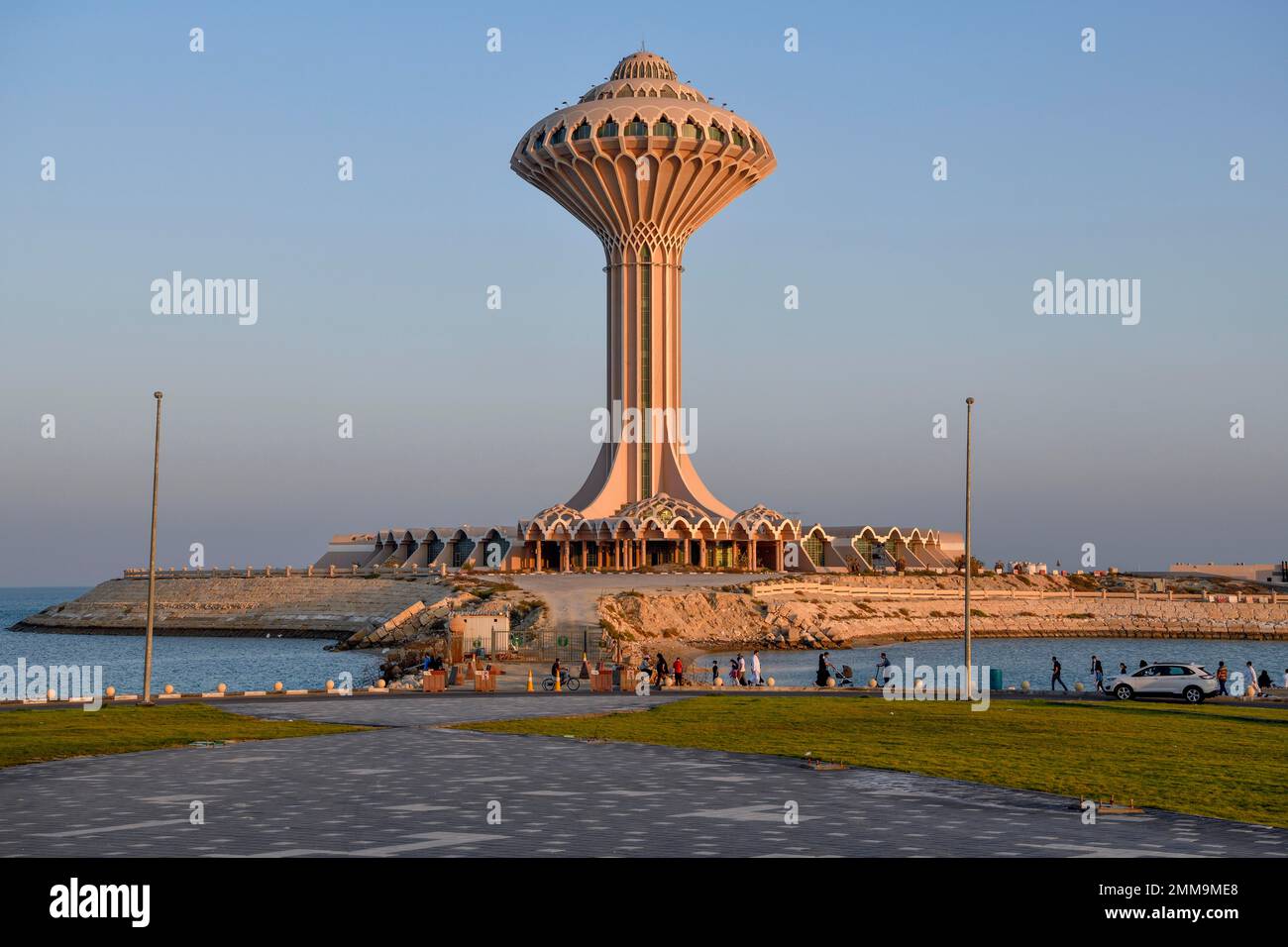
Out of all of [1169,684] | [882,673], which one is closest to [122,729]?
[1169,684]

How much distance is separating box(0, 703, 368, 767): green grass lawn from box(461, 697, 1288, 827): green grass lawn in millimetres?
5581

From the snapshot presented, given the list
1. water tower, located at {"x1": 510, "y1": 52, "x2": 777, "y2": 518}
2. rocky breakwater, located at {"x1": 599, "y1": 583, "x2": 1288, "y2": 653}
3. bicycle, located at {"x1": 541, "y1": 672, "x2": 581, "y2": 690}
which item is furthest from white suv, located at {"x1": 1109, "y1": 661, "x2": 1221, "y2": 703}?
water tower, located at {"x1": 510, "y1": 52, "x2": 777, "y2": 518}

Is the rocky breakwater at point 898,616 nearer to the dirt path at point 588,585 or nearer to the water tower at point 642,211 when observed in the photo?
the dirt path at point 588,585

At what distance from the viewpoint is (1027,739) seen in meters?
30.2

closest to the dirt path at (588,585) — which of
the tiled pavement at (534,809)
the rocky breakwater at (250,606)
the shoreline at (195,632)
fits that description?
the rocky breakwater at (250,606)

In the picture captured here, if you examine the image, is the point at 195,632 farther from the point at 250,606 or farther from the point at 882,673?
the point at 882,673

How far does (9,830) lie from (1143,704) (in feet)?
109

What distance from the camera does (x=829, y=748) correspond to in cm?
2819

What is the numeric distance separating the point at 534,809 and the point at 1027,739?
14.4m

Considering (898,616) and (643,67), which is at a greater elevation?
(643,67)

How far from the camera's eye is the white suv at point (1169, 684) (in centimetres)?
4353

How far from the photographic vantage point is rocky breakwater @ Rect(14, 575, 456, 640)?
115750 millimetres
